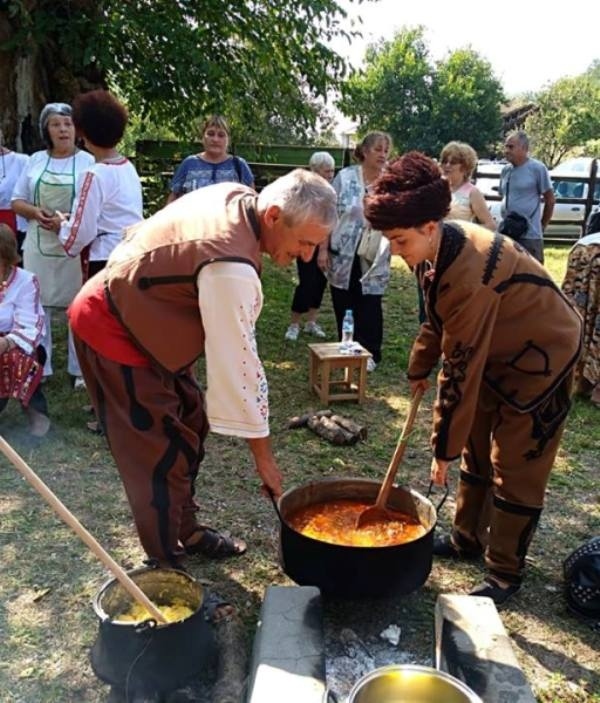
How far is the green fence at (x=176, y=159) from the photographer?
29.2ft

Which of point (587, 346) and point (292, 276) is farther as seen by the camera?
point (292, 276)

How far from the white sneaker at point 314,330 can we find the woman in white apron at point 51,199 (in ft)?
8.70

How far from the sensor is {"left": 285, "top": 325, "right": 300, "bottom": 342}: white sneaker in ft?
21.9

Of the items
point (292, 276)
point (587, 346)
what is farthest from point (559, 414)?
point (292, 276)

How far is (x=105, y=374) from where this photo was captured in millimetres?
2502

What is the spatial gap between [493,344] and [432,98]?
28.2 meters

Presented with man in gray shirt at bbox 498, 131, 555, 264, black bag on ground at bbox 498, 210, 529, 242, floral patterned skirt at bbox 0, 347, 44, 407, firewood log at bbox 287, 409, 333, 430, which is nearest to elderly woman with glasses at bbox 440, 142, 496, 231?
firewood log at bbox 287, 409, 333, 430

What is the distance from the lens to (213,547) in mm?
3242

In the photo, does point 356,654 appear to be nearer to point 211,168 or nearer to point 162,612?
point 162,612

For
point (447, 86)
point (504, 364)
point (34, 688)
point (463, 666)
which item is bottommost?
point (34, 688)

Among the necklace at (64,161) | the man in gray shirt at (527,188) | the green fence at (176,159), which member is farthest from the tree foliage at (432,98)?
the necklace at (64,161)

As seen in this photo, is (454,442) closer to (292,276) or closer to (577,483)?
(577,483)

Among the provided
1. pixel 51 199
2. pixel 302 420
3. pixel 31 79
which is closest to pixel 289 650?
pixel 302 420

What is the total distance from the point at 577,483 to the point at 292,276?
20.7 ft
